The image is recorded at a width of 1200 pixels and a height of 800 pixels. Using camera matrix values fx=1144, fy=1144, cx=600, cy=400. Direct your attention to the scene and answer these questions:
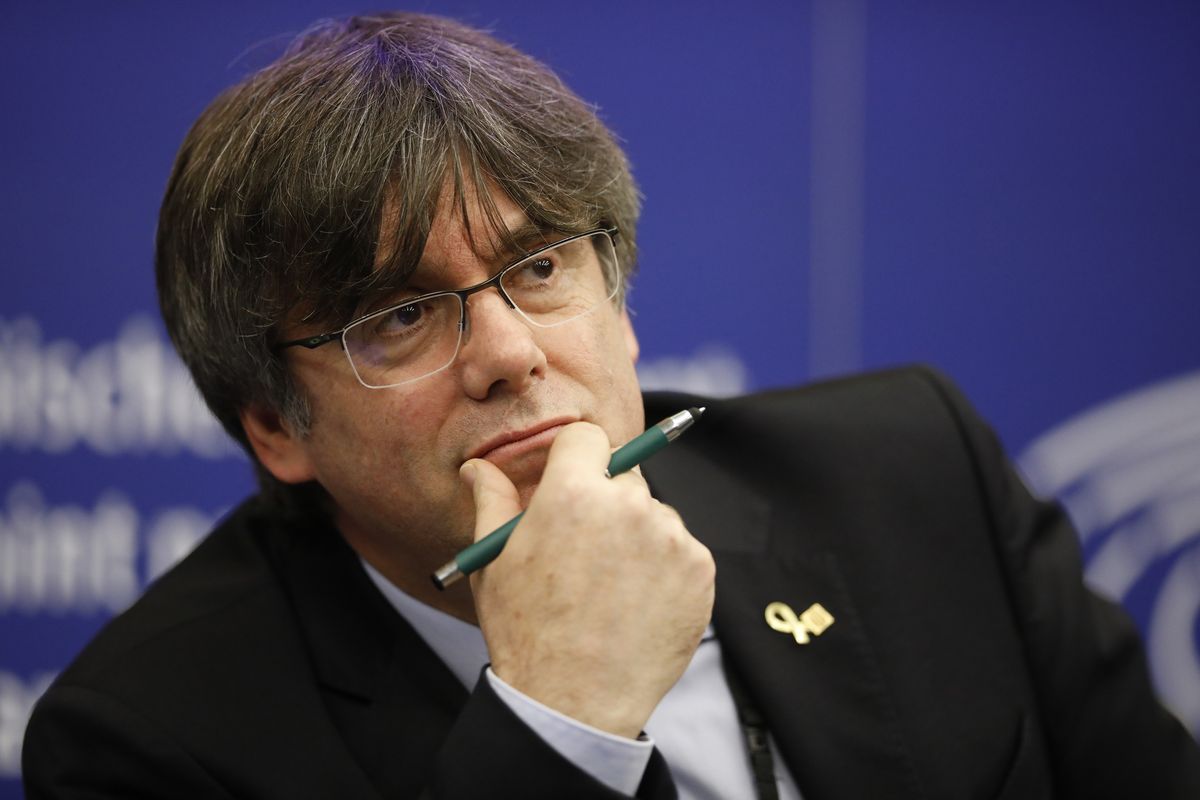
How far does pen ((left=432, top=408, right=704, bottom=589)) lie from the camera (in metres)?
1.50

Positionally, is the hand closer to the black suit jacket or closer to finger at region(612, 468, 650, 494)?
finger at region(612, 468, 650, 494)

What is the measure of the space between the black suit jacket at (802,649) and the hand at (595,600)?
0.51 meters

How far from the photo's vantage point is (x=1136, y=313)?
11.1ft

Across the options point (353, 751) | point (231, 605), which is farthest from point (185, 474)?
point (353, 751)

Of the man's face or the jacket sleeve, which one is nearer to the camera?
the man's face

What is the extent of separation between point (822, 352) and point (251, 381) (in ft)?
6.16

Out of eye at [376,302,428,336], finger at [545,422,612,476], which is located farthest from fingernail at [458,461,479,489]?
eye at [376,302,428,336]

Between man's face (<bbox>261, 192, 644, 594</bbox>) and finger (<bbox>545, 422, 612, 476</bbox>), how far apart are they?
70 millimetres

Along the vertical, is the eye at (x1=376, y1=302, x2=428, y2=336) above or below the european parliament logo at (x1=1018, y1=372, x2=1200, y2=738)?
above

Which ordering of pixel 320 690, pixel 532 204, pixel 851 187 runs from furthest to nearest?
pixel 851 187 < pixel 320 690 < pixel 532 204

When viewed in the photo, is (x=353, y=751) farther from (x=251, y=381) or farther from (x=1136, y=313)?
(x=1136, y=313)

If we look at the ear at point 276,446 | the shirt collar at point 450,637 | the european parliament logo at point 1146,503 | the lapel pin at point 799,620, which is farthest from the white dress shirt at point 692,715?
the european parliament logo at point 1146,503

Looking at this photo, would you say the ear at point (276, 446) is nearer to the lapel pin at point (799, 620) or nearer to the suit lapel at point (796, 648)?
the suit lapel at point (796, 648)

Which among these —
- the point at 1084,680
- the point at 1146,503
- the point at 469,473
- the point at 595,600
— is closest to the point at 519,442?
the point at 469,473
